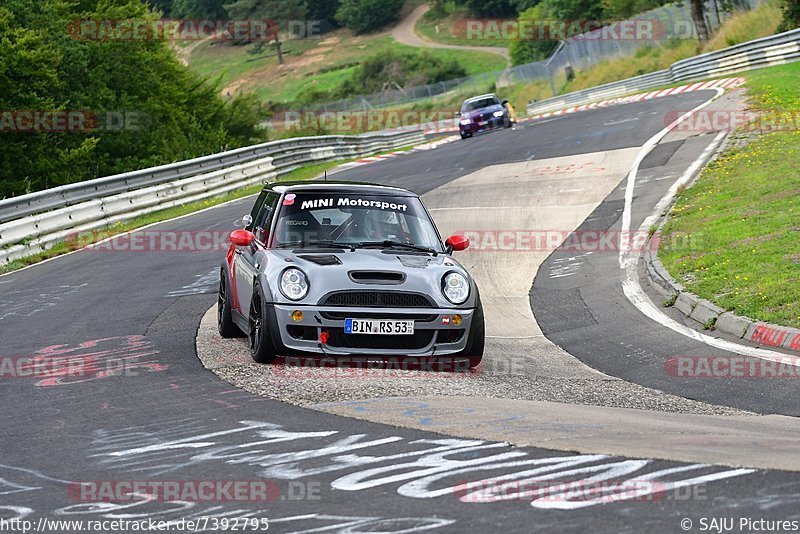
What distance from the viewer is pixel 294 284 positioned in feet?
31.0

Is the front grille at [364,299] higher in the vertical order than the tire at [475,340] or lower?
higher

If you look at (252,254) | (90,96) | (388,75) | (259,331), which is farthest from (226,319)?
(388,75)

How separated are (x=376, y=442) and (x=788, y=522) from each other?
8.30ft

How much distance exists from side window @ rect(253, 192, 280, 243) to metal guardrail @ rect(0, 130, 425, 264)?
29.0 feet

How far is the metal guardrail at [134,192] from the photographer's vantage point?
1962 centimetres

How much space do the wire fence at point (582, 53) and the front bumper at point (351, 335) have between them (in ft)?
166

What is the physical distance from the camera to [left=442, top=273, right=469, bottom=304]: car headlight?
9.67 metres

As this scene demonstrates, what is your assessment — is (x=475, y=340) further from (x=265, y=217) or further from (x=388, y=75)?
(x=388, y=75)

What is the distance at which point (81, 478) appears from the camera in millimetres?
6086

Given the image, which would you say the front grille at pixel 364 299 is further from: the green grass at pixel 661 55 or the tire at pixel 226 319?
the green grass at pixel 661 55

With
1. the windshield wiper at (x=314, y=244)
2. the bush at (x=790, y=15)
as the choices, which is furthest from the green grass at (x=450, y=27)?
the windshield wiper at (x=314, y=244)

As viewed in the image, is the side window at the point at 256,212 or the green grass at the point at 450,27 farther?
the green grass at the point at 450,27

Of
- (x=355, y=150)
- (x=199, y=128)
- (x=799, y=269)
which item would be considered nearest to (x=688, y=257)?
(x=799, y=269)

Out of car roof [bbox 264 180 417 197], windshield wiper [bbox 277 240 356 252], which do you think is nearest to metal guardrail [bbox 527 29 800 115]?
car roof [bbox 264 180 417 197]
